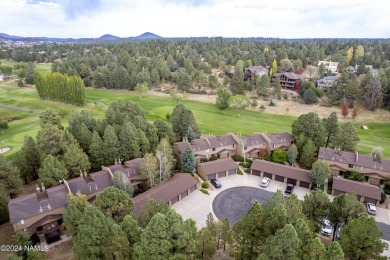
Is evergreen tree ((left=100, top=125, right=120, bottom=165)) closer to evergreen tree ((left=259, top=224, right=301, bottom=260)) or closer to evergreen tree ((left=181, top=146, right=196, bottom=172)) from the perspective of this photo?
evergreen tree ((left=181, top=146, right=196, bottom=172))

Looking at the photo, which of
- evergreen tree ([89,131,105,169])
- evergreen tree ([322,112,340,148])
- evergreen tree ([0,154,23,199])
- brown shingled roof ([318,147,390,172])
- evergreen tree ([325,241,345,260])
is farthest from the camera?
evergreen tree ([322,112,340,148])

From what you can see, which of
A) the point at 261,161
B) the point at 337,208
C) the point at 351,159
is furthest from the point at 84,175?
the point at 351,159

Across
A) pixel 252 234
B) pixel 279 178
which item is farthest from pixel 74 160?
pixel 279 178

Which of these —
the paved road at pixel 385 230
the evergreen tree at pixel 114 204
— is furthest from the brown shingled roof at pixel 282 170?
the evergreen tree at pixel 114 204

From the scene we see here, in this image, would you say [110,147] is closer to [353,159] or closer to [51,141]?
[51,141]

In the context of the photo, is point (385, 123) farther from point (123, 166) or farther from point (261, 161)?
point (123, 166)

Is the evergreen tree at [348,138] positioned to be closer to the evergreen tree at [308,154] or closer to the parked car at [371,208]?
the evergreen tree at [308,154]

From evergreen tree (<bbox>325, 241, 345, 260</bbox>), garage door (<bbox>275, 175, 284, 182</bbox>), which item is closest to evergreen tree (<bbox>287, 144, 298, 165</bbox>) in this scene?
garage door (<bbox>275, 175, 284, 182</bbox>)
